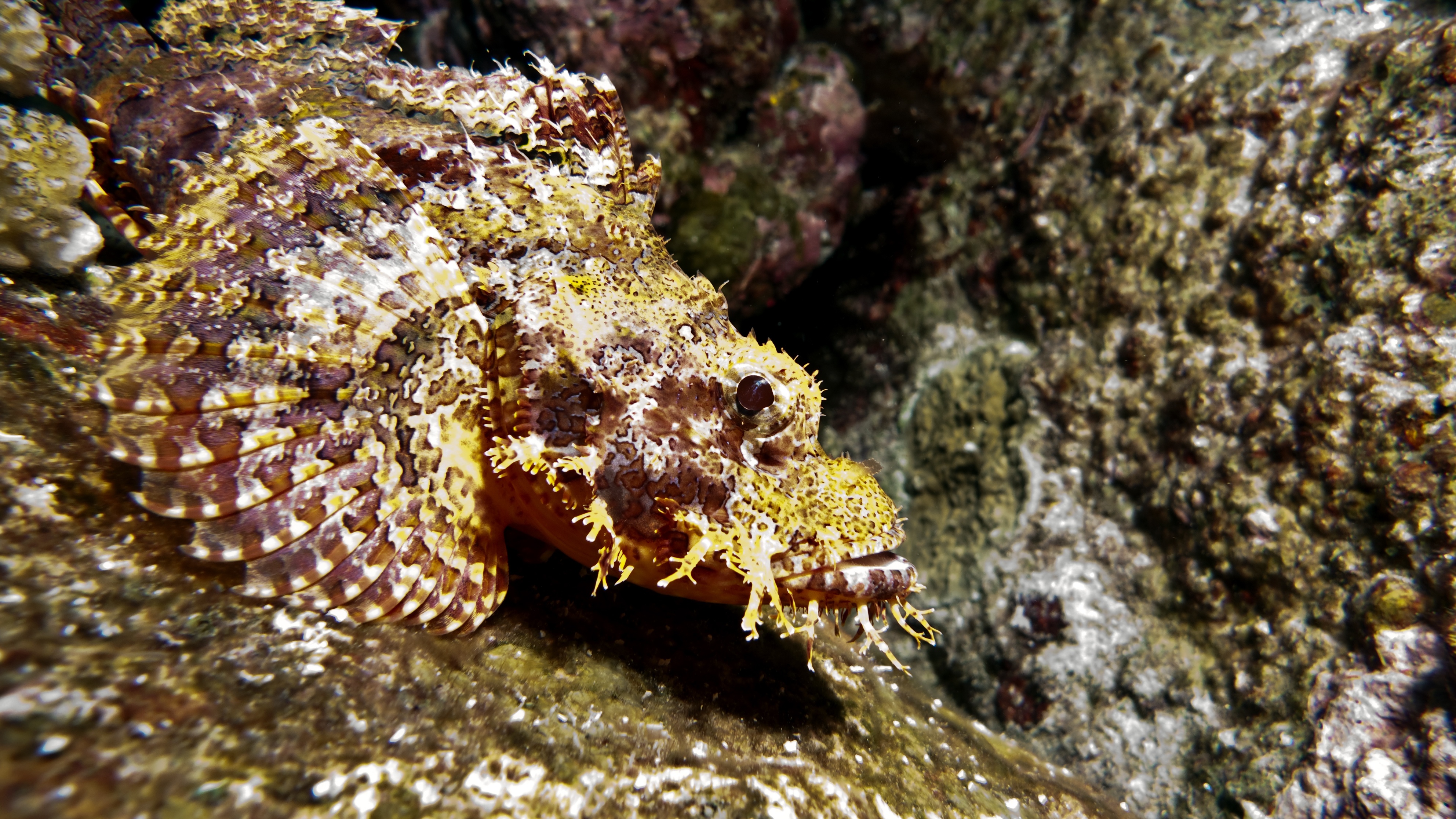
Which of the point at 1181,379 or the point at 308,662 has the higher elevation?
the point at 1181,379

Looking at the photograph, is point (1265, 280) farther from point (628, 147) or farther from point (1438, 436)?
point (628, 147)

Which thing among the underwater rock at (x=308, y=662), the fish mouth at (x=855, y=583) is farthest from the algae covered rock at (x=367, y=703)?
the fish mouth at (x=855, y=583)

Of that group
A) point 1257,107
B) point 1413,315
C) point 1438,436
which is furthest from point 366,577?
point 1257,107

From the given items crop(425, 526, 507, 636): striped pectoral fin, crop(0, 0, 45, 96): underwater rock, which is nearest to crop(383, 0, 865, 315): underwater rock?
crop(0, 0, 45, 96): underwater rock

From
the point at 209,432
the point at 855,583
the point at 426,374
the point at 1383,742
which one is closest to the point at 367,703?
the point at 209,432

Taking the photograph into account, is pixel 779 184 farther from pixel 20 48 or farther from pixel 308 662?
pixel 308 662
